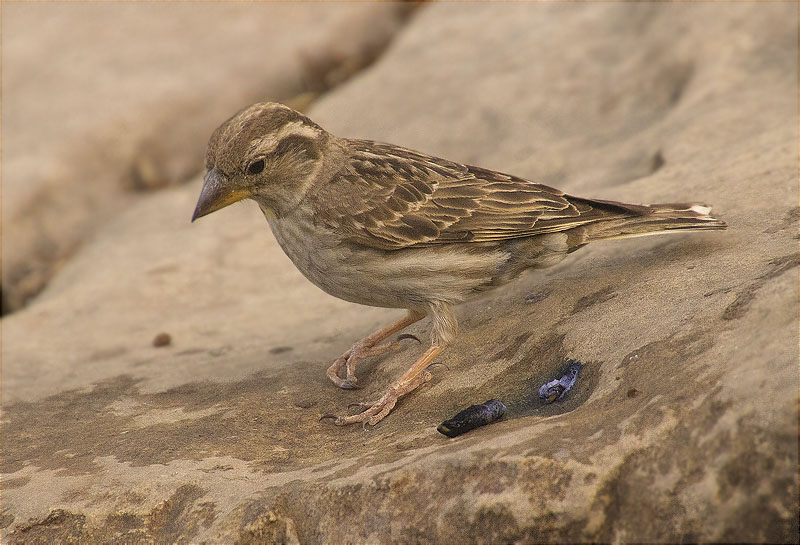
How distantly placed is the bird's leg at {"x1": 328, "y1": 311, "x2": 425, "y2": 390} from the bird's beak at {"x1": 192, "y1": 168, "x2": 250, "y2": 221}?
135cm

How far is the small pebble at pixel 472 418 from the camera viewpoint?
4473mm

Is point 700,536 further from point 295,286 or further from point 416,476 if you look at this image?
point 295,286

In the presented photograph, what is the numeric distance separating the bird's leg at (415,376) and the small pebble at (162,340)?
2.73 meters

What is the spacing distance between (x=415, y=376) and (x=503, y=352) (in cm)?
58

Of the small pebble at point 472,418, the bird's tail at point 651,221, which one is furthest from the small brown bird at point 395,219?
the small pebble at point 472,418

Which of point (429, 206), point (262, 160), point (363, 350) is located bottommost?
point (363, 350)

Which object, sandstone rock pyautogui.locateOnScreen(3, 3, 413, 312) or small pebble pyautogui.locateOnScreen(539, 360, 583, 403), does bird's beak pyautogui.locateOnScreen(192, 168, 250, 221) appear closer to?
small pebble pyautogui.locateOnScreen(539, 360, 583, 403)

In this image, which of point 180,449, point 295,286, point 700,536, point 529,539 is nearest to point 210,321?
point 295,286

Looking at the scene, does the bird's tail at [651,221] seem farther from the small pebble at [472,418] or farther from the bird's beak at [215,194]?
the bird's beak at [215,194]

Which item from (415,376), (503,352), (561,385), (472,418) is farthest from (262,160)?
(561,385)

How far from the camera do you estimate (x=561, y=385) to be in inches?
184

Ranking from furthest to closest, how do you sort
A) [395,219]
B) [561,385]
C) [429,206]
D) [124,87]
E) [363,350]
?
[124,87] < [363,350] < [429,206] < [395,219] < [561,385]

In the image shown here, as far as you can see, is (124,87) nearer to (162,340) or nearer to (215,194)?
(162,340)

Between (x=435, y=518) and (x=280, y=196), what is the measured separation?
2.71m
